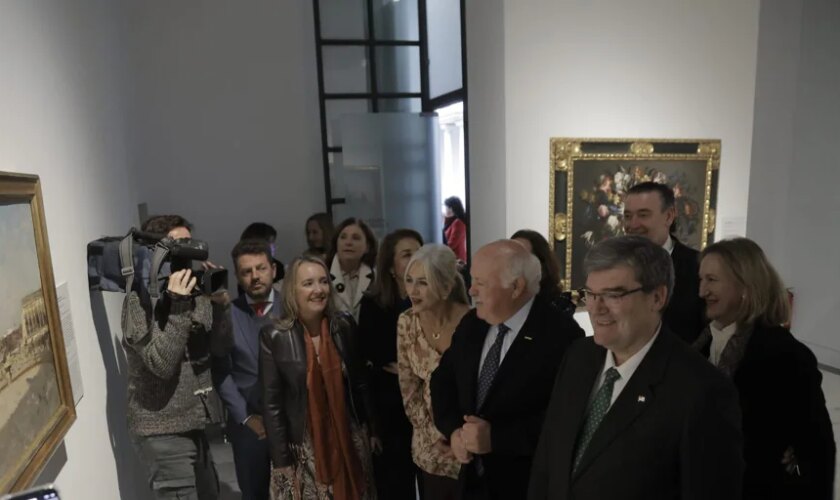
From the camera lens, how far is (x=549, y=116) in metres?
3.90

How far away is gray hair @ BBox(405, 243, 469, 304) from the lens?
97.3 inches

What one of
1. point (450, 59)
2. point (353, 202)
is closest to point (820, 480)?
point (450, 59)

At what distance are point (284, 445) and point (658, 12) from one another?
3.99 meters

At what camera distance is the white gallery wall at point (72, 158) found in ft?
6.10

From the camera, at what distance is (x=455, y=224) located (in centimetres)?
573

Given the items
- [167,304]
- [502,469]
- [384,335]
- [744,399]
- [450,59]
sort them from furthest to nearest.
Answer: [450,59]
[384,335]
[167,304]
[502,469]
[744,399]

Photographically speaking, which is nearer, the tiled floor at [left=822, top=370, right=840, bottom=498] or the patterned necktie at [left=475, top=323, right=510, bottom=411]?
the patterned necktie at [left=475, top=323, right=510, bottom=411]

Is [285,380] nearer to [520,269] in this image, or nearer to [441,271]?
[441,271]

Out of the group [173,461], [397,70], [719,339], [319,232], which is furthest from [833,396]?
[173,461]

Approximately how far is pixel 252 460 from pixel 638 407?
2325 mm

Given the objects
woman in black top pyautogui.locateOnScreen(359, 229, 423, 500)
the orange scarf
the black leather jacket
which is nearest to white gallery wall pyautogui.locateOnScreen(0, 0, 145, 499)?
the black leather jacket

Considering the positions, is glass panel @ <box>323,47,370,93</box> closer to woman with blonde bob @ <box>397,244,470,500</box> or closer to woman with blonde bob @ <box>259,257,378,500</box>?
woman with blonde bob @ <box>259,257,378,500</box>

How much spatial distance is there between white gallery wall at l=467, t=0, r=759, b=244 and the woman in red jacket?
52.9 inches

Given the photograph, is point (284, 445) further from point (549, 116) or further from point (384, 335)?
point (549, 116)
